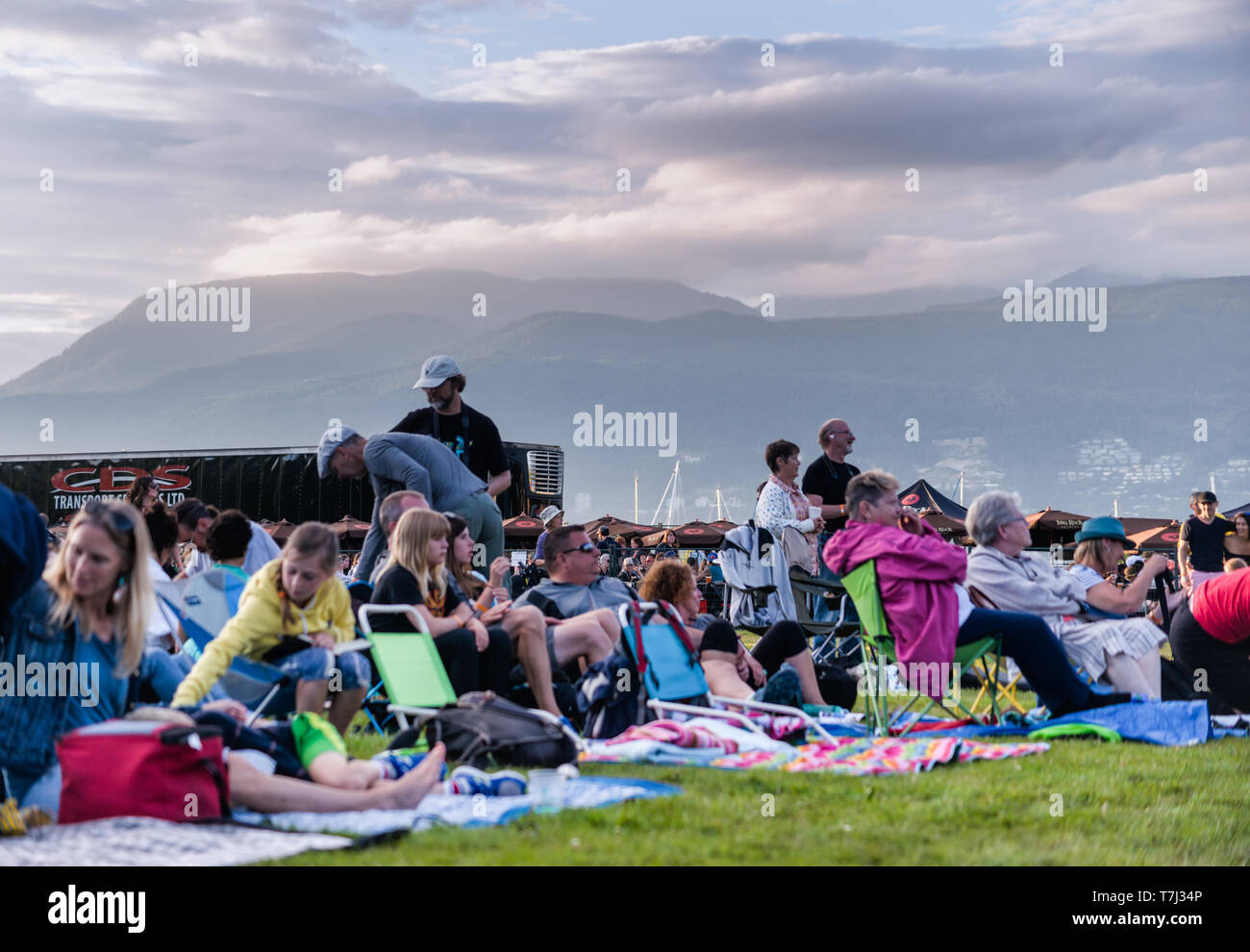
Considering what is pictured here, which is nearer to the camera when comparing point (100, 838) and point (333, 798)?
point (100, 838)

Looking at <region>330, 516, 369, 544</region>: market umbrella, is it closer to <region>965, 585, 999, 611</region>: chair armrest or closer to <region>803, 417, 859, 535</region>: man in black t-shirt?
<region>803, 417, 859, 535</region>: man in black t-shirt

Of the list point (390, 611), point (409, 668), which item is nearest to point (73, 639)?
point (409, 668)

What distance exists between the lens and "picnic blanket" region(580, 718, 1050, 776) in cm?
586

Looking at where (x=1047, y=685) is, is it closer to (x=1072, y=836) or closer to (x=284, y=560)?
(x=1072, y=836)

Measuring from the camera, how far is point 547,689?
687 centimetres

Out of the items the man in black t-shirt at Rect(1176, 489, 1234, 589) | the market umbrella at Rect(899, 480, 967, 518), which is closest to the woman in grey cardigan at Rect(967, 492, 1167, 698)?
the man in black t-shirt at Rect(1176, 489, 1234, 589)

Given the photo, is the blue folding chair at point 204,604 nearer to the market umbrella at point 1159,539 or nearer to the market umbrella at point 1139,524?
the market umbrella at point 1159,539

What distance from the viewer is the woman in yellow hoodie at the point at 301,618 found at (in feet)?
17.6

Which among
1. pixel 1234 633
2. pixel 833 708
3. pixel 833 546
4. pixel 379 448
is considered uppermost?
pixel 379 448

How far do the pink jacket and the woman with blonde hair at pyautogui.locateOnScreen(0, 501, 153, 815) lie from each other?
4070mm

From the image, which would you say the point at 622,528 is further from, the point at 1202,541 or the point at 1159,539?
the point at 1202,541
